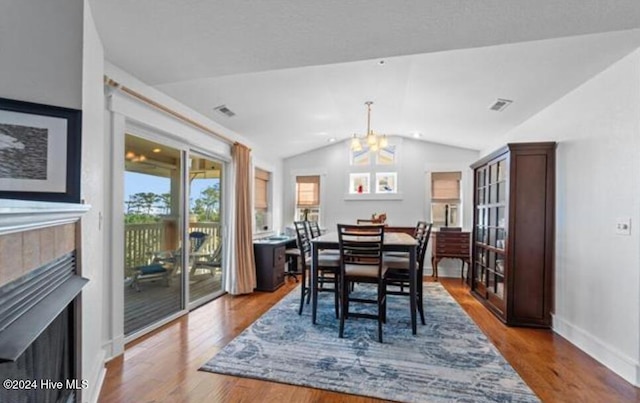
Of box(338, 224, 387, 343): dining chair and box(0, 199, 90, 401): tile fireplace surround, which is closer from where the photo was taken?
box(0, 199, 90, 401): tile fireplace surround

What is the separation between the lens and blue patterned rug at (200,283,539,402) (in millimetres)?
2023

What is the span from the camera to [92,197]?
2.01 m

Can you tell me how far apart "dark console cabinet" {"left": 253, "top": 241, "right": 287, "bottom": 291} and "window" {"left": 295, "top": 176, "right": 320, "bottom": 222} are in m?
1.84

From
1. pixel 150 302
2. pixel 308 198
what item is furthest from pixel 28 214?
pixel 308 198

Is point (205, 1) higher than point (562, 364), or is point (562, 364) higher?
point (205, 1)

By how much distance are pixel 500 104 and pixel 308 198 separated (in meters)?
3.84

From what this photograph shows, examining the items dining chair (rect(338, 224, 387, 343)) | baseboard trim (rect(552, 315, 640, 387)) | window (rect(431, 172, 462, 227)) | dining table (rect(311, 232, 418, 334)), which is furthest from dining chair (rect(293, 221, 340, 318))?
window (rect(431, 172, 462, 227))

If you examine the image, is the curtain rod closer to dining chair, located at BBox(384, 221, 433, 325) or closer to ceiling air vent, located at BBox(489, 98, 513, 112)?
dining chair, located at BBox(384, 221, 433, 325)

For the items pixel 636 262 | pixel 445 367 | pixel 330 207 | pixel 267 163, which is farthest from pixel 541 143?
pixel 267 163

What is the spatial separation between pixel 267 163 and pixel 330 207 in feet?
5.07

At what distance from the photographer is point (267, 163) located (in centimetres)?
570

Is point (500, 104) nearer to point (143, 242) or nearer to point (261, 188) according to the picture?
point (261, 188)

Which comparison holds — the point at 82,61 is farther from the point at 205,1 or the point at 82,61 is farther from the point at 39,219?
the point at 39,219

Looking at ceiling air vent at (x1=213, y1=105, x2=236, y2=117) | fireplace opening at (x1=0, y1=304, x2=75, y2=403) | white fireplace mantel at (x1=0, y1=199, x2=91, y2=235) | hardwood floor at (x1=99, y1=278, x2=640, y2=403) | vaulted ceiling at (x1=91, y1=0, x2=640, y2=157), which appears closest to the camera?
white fireplace mantel at (x1=0, y1=199, x2=91, y2=235)
